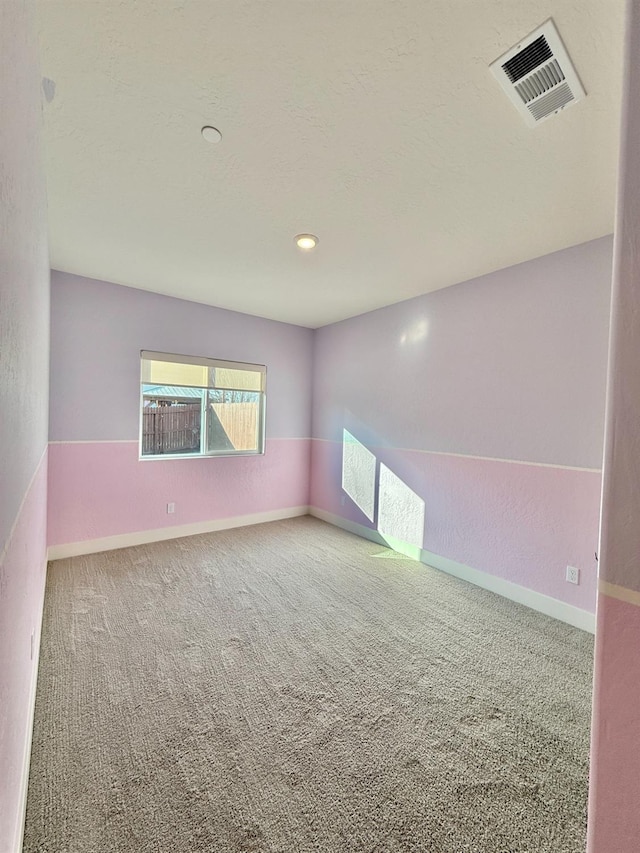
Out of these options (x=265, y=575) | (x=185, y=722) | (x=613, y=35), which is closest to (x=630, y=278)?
(x=613, y=35)

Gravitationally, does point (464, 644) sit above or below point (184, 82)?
below

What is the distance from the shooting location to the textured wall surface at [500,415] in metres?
2.45

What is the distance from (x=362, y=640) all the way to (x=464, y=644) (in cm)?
64

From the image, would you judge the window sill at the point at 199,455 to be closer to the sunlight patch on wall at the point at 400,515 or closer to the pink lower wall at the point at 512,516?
the sunlight patch on wall at the point at 400,515

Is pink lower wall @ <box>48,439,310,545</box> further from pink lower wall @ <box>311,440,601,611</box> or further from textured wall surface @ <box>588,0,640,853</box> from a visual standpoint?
textured wall surface @ <box>588,0,640,853</box>

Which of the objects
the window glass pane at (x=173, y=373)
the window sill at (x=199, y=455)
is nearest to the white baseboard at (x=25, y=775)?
the window sill at (x=199, y=455)

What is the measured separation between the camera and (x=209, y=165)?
1.79m

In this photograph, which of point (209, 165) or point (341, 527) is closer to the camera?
point (209, 165)

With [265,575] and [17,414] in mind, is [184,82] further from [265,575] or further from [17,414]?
[265,575]

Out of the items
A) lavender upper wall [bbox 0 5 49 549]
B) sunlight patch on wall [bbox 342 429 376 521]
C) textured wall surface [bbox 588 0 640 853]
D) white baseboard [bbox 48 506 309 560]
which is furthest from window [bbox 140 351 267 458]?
textured wall surface [bbox 588 0 640 853]

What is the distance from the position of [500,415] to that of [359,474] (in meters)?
1.81

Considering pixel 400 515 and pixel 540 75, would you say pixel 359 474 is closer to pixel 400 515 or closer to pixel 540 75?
pixel 400 515

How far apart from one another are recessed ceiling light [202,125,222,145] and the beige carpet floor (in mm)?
2652

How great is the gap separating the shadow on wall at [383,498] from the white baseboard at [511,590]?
0.32 ft
